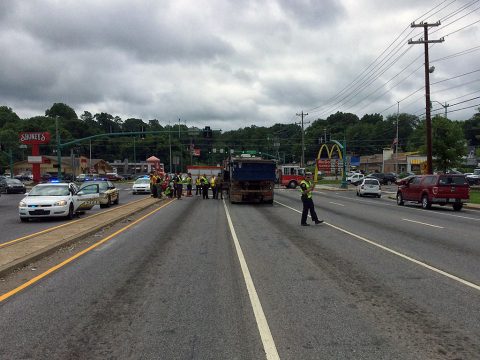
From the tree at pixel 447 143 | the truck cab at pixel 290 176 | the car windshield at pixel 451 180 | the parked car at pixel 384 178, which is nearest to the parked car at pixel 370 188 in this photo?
the tree at pixel 447 143

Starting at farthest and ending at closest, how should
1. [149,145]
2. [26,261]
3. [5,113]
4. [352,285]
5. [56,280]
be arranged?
[149,145], [5,113], [26,261], [56,280], [352,285]

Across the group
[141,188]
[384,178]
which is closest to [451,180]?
[141,188]

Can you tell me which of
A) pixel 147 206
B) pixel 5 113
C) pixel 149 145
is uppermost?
pixel 5 113

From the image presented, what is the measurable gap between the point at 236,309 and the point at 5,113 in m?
148

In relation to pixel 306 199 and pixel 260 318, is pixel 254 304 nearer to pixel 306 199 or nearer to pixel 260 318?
pixel 260 318

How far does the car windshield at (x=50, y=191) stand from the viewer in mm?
18697

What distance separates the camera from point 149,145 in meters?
151

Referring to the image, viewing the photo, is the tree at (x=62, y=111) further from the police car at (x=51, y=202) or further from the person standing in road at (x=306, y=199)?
the person standing in road at (x=306, y=199)

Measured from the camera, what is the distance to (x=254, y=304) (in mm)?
6172

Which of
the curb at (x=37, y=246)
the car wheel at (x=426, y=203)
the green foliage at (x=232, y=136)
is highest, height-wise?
the green foliage at (x=232, y=136)

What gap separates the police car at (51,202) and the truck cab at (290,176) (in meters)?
41.8

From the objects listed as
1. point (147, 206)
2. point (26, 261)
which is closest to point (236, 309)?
point (26, 261)

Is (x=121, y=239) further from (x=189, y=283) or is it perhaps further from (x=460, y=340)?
(x=460, y=340)

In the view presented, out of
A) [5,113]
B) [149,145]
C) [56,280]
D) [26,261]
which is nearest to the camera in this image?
[56,280]
